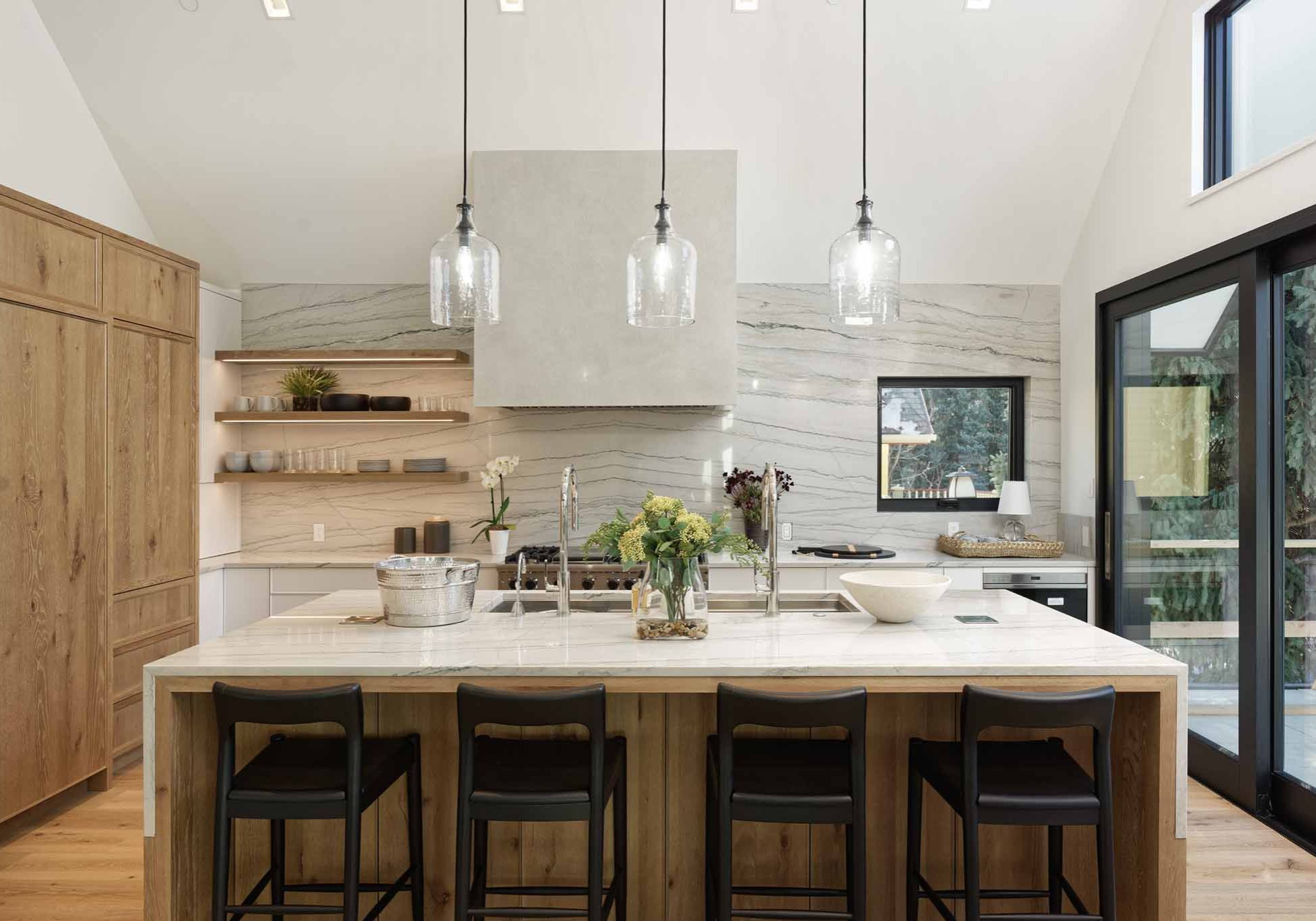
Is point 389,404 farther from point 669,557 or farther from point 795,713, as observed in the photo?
point 795,713

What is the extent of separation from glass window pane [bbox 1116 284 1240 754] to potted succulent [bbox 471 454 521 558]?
3.13 metres

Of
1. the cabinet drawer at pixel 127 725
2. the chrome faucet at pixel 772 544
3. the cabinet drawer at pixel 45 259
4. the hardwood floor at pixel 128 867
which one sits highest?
the cabinet drawer at pixel 45 259

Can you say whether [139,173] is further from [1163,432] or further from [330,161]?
[1163,432]

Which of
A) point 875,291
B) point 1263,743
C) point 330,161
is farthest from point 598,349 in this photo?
point 1263,743

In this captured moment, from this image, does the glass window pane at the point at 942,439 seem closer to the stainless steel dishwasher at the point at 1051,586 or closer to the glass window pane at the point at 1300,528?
the stainless steel dishwasher at the point at 1051,586

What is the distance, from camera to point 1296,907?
8.53ft

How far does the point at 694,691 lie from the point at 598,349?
2448 mm

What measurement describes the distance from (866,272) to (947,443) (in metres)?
3.03

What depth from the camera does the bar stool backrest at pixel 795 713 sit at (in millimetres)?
1985

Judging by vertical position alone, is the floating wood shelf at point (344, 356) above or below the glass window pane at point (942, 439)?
above

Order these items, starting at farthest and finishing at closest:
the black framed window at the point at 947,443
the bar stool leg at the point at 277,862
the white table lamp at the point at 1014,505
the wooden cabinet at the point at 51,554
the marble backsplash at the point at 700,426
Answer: the black framed window at the point at 947,443
the marble backsplash at the point at 700,426
the white table lamp at the point at 1014,505
the wooden cabinet at the point at 51,554
the bar stool leg at the point at 277,862

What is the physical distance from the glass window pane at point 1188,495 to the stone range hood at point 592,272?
6.38ft

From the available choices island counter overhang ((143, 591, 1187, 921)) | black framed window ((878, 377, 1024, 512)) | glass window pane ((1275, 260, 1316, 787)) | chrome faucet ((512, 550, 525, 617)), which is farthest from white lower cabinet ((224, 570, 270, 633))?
glass window pane ((1275, 260, 1316, 787))

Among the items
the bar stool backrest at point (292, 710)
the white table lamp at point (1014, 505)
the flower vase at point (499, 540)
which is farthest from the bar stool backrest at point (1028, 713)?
the flower vase at point (499, 540)
